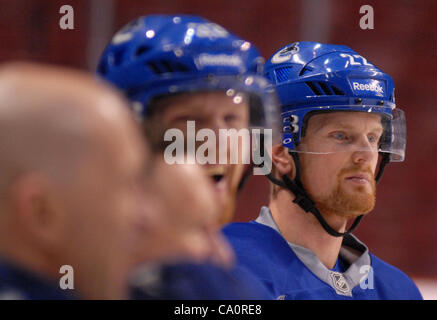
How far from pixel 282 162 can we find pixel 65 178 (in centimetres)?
116

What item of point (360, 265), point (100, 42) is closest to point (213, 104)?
point (360, 265)

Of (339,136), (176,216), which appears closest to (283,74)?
(339,136)

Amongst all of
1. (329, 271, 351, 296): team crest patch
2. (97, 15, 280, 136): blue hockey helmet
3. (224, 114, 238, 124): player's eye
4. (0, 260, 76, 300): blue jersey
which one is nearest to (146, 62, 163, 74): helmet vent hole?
(97, 15, 280, 136): blue hockey helmet

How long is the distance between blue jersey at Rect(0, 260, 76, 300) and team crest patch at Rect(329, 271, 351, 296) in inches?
42.1

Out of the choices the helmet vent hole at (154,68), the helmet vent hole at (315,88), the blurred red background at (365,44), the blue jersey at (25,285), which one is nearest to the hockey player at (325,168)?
the helmet vent hole at (315,88)

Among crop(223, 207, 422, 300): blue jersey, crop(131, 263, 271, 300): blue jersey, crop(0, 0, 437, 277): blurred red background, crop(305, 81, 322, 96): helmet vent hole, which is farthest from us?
crop(0, 0, 437, 277): blurred red background

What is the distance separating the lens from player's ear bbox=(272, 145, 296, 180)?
176 cm

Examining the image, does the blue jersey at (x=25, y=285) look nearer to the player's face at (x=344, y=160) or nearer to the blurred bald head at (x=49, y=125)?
the blurred bald head at (x=49, y=125)

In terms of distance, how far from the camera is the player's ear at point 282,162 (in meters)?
1.76

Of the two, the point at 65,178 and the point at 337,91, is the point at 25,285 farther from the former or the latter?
the point at 337,91

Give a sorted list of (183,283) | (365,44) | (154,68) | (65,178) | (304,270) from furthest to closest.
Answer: (365,44), (304,270), (154,68), (183,283), (65,178)

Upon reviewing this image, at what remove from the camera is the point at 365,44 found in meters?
3.69

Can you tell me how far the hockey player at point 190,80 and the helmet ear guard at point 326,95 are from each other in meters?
0.59

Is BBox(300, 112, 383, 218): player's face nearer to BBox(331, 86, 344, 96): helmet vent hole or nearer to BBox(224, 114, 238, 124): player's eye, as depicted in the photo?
BBox(331, 86, 344, 96): helmet vent hole
